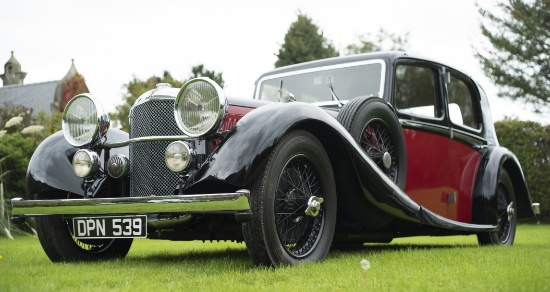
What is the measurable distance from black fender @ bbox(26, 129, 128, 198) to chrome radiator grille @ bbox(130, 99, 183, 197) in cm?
31

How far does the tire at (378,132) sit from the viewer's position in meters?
4.18

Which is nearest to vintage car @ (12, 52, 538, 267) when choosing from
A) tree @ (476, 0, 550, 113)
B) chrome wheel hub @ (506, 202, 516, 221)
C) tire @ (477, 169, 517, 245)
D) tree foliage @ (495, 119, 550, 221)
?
tire @ (477, 169, 517, 245)

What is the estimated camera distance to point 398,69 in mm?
5246

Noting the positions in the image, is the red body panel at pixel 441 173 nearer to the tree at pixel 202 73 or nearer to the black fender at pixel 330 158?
the black fender at pixel 330 158

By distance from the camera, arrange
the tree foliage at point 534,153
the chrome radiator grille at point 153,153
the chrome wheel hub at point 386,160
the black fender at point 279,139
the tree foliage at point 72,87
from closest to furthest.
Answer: the black fender at point 279,139 → the chrome radiator grille at point 153,153 → the chrome wheel hub at point 386,160 → the tree foliage at point 534,153 → the tree foliage at point 72,87

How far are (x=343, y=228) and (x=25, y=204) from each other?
82.1 inches

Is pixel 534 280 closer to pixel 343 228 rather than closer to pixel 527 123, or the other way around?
pixel 343 228

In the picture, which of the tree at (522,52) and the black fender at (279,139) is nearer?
the black fender at (279,139)

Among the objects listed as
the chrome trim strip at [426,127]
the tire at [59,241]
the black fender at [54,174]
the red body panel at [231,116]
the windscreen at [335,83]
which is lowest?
the tire at [59,241]

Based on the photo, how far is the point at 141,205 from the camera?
336 cm

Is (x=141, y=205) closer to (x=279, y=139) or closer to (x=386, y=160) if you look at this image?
(x=279, y=139)

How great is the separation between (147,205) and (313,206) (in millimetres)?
924

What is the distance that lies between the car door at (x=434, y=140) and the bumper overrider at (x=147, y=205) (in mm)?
2168

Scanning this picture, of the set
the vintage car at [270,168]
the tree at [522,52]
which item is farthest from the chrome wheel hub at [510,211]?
the tree at [522,52]
